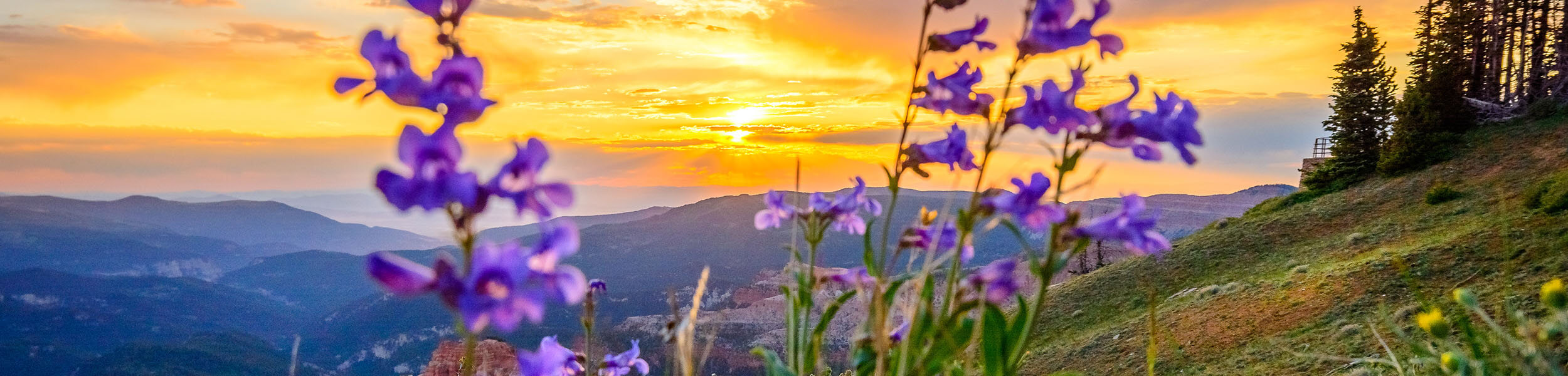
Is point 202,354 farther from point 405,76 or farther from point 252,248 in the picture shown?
point 252,248

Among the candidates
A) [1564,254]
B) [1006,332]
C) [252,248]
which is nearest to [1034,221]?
[1006,332]

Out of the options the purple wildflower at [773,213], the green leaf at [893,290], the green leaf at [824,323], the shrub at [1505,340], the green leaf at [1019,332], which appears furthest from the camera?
the purple wildflower at [773,213]

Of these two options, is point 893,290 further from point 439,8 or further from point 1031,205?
point 439,8

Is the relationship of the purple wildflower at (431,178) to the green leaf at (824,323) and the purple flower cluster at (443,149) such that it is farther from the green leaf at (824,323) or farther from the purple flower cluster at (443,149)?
the green leaf at (824,323)

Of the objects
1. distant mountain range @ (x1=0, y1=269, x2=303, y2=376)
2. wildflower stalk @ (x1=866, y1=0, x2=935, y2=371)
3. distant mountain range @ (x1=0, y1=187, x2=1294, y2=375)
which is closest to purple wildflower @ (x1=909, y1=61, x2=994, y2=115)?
wildflower stalk @ (x1=866, y1=0, x2=935, y2=371)

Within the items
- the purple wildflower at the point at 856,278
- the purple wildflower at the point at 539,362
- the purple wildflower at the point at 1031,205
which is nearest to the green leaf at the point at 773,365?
the purple wildflower at the point at 856,278

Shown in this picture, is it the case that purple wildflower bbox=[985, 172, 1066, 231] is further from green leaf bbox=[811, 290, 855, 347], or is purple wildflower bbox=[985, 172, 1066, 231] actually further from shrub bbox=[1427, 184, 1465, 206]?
shrub bbox=[1427, 184, 1465, 206]
